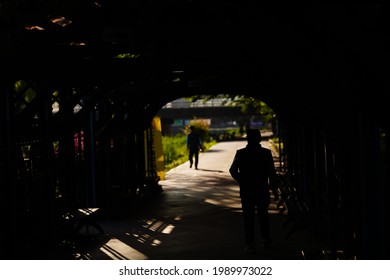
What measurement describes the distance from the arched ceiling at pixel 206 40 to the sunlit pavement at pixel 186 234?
213 centimetres

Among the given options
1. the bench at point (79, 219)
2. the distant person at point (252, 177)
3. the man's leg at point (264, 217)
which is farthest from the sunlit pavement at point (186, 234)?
the distant person at point (252, 177)

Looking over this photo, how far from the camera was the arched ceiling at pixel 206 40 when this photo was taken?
429 centimetres

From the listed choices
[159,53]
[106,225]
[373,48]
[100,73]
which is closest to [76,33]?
[159,53]

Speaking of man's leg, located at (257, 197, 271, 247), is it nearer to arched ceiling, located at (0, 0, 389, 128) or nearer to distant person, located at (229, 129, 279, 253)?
distant person, located at (229, 129, 279, 253)

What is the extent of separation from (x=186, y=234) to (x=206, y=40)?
4964 mm

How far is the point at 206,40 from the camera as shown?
22.0 ft

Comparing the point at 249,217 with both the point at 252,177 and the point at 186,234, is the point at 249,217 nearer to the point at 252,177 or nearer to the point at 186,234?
the point at 252,177

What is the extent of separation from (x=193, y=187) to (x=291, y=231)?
9.37 metres

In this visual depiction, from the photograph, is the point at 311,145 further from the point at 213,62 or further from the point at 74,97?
the point at 74,97

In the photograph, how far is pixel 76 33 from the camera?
6.84m

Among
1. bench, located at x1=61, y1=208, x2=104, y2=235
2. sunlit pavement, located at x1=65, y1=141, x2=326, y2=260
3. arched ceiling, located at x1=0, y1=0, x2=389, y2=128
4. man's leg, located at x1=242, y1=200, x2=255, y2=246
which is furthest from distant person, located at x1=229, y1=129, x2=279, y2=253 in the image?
bench, located at x1=61, y1=208, x2=104, y2=235

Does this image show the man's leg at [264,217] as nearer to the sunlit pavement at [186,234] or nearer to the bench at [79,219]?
the sunlit pavement at [186,234]

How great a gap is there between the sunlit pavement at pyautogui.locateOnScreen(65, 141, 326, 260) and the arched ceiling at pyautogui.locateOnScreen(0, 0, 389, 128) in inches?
83.7

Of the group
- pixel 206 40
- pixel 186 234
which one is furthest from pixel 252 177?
pixel 206 40
